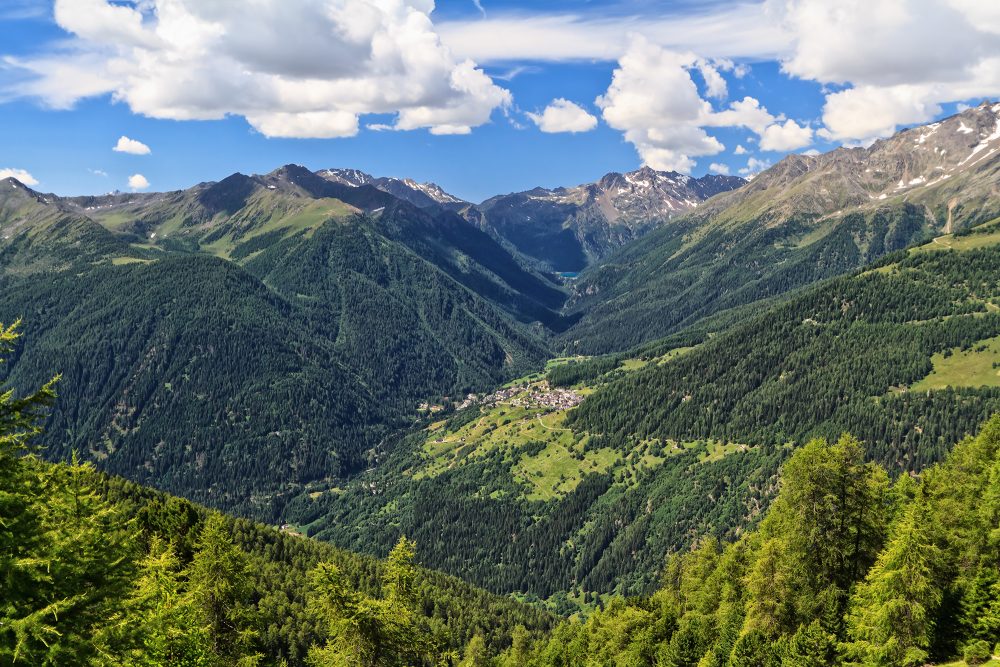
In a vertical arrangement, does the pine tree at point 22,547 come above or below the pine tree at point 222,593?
above

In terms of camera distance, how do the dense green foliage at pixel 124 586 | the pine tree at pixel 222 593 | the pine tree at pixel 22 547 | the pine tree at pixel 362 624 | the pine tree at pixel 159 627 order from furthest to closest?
the pine tree at pixel 222 593 < the pine tree at pixel 362 624 < the pine tree at pixel 159 627 < the dense green foliage at pixel 124 586 < the pine tree at pixel 22 547

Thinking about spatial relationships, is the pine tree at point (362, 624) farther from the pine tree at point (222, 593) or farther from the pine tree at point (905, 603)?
the pine tree at point (905, 603)

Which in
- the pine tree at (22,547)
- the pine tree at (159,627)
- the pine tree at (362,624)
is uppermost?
the pine tree at (22,547)

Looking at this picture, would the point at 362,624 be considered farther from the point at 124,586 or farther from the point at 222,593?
the point at 124,586

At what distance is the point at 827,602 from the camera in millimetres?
58406

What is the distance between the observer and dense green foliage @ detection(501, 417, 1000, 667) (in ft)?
166

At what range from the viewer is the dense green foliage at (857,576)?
50.5m

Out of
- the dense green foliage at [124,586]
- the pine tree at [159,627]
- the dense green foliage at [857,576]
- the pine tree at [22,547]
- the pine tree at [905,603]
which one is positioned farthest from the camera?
the dense green foliage at [857,576]

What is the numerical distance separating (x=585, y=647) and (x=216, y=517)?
187 ft

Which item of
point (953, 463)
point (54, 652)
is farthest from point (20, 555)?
point (953, 463)

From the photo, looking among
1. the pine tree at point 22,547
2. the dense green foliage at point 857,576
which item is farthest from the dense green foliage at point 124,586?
the dense green foliage at point 857,576

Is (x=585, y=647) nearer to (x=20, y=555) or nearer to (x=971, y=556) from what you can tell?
(x=971, y=556)

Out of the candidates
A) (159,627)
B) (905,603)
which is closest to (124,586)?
(159,627)

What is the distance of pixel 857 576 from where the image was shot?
200 feet
